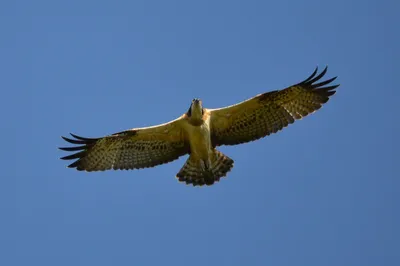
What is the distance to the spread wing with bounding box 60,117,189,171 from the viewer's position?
1064 inches

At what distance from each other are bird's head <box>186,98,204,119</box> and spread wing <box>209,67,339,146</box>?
412 mm

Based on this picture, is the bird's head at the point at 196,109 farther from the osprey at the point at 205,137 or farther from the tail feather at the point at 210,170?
the tail feather at the point at 210,170

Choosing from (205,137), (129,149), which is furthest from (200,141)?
(129,149)

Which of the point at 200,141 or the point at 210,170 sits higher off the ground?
the point at 200,141

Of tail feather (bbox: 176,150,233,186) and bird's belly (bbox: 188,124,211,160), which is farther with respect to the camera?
Answer: tail feather (bbox: 176,150,233,186)

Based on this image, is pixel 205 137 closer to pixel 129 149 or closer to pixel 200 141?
pixel 200 141

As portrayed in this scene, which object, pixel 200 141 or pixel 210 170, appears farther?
pixel 210 170

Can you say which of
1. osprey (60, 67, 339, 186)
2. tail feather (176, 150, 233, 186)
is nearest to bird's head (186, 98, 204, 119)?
osprey (60, 67, 339, 186)

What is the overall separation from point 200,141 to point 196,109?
0.68 m

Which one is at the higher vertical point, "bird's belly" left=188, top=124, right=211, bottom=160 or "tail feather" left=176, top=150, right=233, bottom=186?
"bird's belly" left=188, top=124, right=211, bottom=160

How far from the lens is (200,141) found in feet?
87.7

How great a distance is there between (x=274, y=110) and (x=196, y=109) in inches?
61.5

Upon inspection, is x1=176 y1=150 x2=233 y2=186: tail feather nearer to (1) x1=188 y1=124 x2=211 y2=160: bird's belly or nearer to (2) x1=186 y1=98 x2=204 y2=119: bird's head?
(1) x1=188 y1=124 x2=211 y2=160: bird's belly

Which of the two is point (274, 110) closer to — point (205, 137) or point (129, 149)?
point (205, 137)
